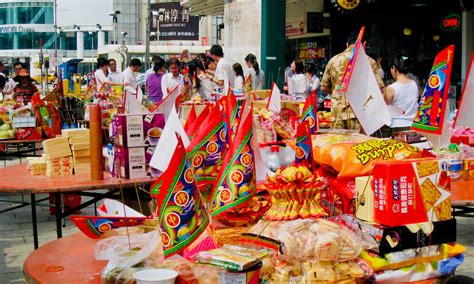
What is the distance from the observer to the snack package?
3.29 meters

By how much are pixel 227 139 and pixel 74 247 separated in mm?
933

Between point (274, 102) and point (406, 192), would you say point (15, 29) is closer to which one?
point (274, 102)

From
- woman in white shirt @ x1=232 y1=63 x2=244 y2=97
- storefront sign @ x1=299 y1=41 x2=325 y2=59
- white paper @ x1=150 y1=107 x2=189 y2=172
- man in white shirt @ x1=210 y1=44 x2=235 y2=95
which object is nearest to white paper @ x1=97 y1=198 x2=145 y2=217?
white paper @ x1=150 y1=107 x2=189 y2=172

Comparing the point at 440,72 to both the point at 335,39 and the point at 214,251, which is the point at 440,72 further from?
the point at 335,39

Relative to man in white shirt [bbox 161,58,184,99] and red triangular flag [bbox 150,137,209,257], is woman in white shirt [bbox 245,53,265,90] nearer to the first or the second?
man in white shirt [bbox 161,58,184,99]

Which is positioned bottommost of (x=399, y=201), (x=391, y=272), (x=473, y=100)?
(x=391, y=272)

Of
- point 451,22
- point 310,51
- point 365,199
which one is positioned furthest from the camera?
point 310,51

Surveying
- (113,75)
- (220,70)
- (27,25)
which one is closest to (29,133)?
(220,70)

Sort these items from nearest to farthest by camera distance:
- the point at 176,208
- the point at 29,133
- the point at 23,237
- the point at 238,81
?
the point at 176,208, the point at 23,237, the point at 29,133, the point at 238,81

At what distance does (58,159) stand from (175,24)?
57.7 meters

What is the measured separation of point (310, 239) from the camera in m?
2.66

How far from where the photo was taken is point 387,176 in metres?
2.86

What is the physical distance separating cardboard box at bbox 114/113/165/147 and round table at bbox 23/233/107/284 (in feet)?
4.80

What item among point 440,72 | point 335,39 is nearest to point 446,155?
point 440,72
